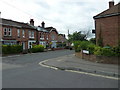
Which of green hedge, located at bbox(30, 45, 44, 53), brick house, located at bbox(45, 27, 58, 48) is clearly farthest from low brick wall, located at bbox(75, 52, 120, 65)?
brick house, located at bbox(45, 27, 58, 48)

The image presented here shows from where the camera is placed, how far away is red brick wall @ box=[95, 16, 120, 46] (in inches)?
698

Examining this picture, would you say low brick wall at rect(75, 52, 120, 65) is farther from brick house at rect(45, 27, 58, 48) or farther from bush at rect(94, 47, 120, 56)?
brick house at rect(45, 27, 58, 48)

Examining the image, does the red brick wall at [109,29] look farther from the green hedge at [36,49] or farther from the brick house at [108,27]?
the green hedge at [36,49]

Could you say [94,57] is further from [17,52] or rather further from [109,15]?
[17,52]

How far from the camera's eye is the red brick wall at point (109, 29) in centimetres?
1772

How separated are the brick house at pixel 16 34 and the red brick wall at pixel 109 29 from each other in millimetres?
18571

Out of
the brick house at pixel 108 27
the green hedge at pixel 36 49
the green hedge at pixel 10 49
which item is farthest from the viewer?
the green hedge at pixel 36 49

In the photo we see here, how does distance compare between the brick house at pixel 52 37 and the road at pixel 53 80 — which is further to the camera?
the brick house at pixel 52 37

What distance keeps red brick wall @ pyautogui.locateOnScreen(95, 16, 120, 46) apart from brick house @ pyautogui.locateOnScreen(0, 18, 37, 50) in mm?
18571

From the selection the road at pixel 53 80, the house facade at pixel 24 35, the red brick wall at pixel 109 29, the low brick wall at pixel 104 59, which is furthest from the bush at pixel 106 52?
the house facade at pixel 24 35

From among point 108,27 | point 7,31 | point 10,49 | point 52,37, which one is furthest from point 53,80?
point 52,37

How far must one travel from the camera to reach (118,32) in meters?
17.6

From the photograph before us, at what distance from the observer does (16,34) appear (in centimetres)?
3130

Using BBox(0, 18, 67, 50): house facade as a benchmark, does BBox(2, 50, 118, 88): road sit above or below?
below
